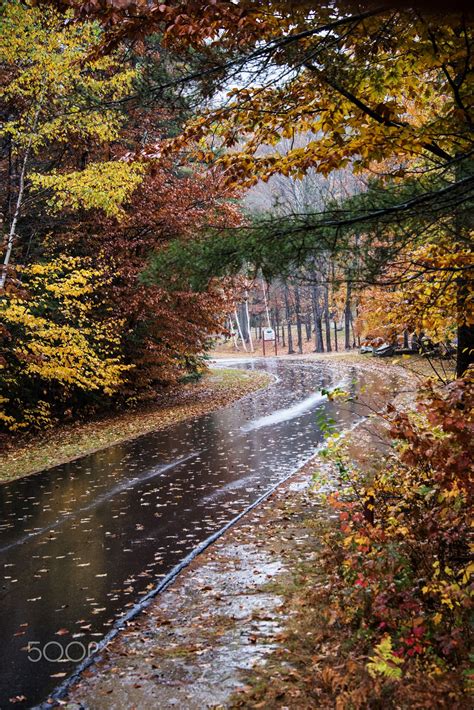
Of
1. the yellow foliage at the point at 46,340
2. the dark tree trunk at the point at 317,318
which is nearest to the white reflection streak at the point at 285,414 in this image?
the yellow foliage at the point at 46,340

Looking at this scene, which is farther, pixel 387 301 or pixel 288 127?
pixel 387 301

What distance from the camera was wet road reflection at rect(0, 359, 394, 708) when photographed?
5105mm

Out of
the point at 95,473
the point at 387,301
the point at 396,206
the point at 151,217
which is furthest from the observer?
the point at 151,217

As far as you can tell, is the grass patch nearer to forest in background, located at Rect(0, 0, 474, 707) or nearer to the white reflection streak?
the white reflection streak

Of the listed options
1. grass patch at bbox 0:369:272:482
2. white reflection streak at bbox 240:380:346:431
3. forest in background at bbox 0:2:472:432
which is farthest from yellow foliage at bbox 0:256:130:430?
forest in background at bbox 0:2:472:432

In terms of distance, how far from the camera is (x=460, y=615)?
14.0ft

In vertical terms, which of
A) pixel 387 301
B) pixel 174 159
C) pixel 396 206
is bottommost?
pixel 387 301

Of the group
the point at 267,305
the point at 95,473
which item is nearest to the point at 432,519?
the point at 95,473

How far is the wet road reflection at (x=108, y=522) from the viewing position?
16.8 ft

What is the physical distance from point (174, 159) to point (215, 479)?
12.9 metres

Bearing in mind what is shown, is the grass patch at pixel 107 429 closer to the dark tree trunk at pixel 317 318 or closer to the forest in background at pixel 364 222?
the forest in background at pixel 364 222

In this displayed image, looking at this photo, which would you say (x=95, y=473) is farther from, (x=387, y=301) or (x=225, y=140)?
(x=225, y=140)

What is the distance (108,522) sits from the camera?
27.4ft

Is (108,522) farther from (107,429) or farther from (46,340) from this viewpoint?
(107,429)
